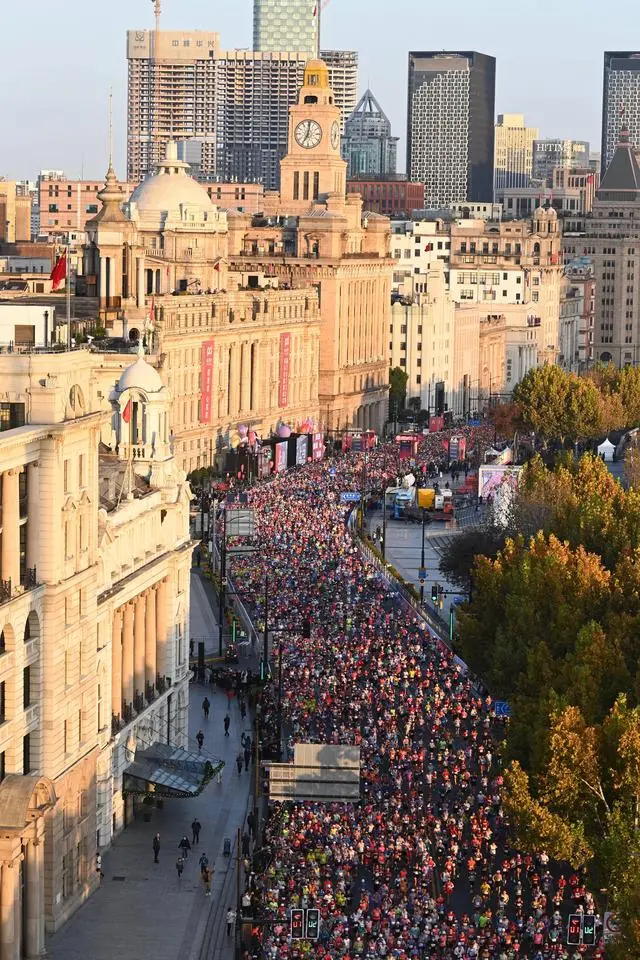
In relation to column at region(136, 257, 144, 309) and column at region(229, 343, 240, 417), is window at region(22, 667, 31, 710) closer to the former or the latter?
column at region(136, 257, 144, 309)

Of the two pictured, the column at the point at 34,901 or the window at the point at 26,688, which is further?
the window at the point at 26,688

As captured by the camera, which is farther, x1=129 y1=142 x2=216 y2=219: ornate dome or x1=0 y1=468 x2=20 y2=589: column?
x1=129 y1=142 x2=216 y2=219: ornate dome

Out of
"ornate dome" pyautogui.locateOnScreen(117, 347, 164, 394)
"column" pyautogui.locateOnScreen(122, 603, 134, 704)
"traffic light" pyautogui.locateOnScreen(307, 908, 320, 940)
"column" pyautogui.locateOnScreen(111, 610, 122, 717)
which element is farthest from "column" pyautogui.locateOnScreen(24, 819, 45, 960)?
"ornate dome" pyautogui.locateOnScreen(117, 347, 164, 394)

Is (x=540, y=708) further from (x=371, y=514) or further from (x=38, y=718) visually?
(x=371, y=514)

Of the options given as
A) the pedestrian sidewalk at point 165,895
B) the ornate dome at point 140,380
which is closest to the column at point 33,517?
the pedestrian sidewalk at point 165,895

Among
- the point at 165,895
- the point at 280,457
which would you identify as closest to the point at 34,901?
the point at 165,895

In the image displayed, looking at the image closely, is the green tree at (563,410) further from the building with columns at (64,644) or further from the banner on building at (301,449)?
the building with columns at (64,644)
